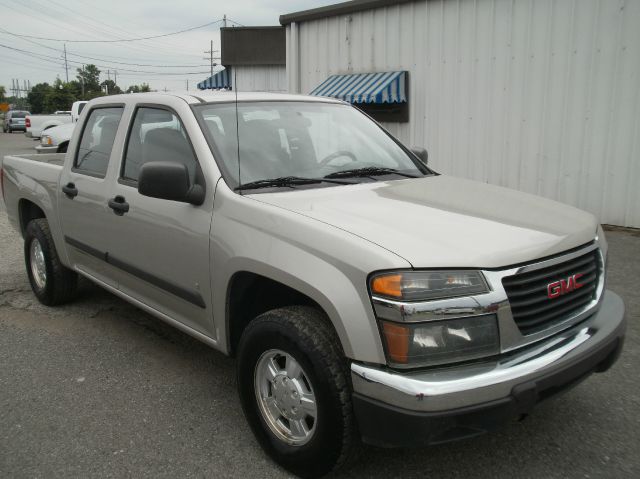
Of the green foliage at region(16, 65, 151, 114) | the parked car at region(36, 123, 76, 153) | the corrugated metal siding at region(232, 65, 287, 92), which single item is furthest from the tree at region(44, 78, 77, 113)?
the parked car at region(36, 123, 76, 153)

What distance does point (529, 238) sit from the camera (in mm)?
2562

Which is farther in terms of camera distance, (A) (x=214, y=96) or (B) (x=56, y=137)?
(B) (x=56, y=137)

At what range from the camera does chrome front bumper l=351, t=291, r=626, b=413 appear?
2.19 meters

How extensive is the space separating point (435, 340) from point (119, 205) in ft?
7.67

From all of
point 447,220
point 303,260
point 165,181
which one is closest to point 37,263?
point 165,181

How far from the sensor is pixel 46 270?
5031mm

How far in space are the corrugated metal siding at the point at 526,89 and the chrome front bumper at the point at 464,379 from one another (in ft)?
20.3

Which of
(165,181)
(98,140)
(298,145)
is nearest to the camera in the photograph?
(165,181)

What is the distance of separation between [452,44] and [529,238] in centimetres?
735

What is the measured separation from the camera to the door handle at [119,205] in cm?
374

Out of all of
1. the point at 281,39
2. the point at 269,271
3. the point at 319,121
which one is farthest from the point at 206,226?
the point at 281,39

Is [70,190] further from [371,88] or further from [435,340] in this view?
[371,88]

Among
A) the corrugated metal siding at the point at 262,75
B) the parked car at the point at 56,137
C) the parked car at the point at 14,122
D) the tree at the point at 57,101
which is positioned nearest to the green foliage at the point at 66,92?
the tree at the point at 57,101

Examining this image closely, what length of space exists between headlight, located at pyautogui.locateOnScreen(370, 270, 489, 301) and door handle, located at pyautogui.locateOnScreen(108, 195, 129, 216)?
2.04 metres
